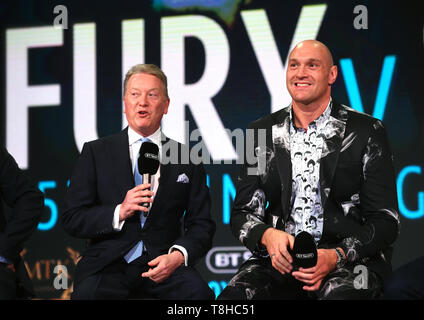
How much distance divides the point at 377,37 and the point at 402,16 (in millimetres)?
262

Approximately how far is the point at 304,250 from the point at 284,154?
0.71m

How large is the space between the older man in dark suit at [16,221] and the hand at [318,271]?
4.67 ft

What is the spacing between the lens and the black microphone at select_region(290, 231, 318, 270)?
277 centimetres

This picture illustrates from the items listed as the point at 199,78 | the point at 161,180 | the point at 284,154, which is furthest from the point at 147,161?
the point at 199,78

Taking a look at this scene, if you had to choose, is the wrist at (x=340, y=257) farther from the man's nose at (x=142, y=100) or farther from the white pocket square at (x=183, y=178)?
the man's nose at (x=142, y=100)

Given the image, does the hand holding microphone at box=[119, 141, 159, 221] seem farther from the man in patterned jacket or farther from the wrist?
the wrist

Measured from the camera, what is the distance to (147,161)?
3.08 m

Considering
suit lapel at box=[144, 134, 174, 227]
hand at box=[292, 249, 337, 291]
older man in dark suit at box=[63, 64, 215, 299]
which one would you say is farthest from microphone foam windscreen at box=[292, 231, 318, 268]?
suit lapel at box=[144, 134, 174, 227]

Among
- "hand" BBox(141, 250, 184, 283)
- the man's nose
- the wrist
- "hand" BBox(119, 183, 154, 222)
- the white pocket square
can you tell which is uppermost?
the man's nose

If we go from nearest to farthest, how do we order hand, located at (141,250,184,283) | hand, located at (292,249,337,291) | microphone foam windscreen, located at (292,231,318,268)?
microphone foam windscreen, located at (292,231,318,268) → hand, located at (292,249,337,291) → hand, located at (141,250,184,283)

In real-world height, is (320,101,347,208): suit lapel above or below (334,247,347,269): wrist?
above

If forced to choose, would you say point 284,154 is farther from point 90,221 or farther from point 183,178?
point 90,221
